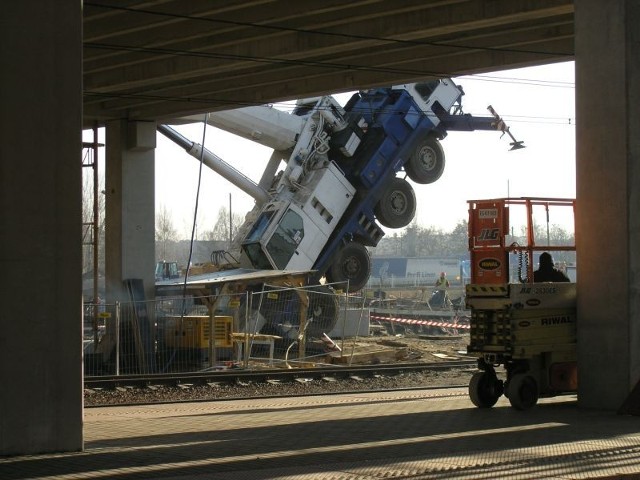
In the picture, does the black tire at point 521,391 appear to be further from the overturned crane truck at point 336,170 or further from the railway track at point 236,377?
the overturned crane truck at point 336,170

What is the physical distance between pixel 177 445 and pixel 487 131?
28.9 metres

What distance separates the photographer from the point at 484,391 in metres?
13.7

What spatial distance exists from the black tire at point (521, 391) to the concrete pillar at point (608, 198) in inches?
25.8

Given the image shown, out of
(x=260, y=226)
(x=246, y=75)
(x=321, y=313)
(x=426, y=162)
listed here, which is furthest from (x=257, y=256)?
(x=246, y=75)

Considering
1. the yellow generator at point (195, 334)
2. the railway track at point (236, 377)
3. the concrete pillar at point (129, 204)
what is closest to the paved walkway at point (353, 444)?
the railway track at point (236, 377)

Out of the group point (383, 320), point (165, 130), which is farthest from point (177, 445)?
point (383, 320)

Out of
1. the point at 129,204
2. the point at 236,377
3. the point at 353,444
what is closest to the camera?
the point at 353,444

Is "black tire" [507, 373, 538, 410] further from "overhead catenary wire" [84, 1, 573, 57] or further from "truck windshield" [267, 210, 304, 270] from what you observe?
"truck windshield" [267, 210, 304, 270]

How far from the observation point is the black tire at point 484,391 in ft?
45.0

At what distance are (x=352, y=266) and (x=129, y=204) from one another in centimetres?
1055

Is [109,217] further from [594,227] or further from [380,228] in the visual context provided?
[594,227]

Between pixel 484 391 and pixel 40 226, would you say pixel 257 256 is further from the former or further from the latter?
pixel 40 226

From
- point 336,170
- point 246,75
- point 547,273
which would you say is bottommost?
point 547,273

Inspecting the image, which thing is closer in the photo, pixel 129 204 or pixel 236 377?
pixel 236 377
